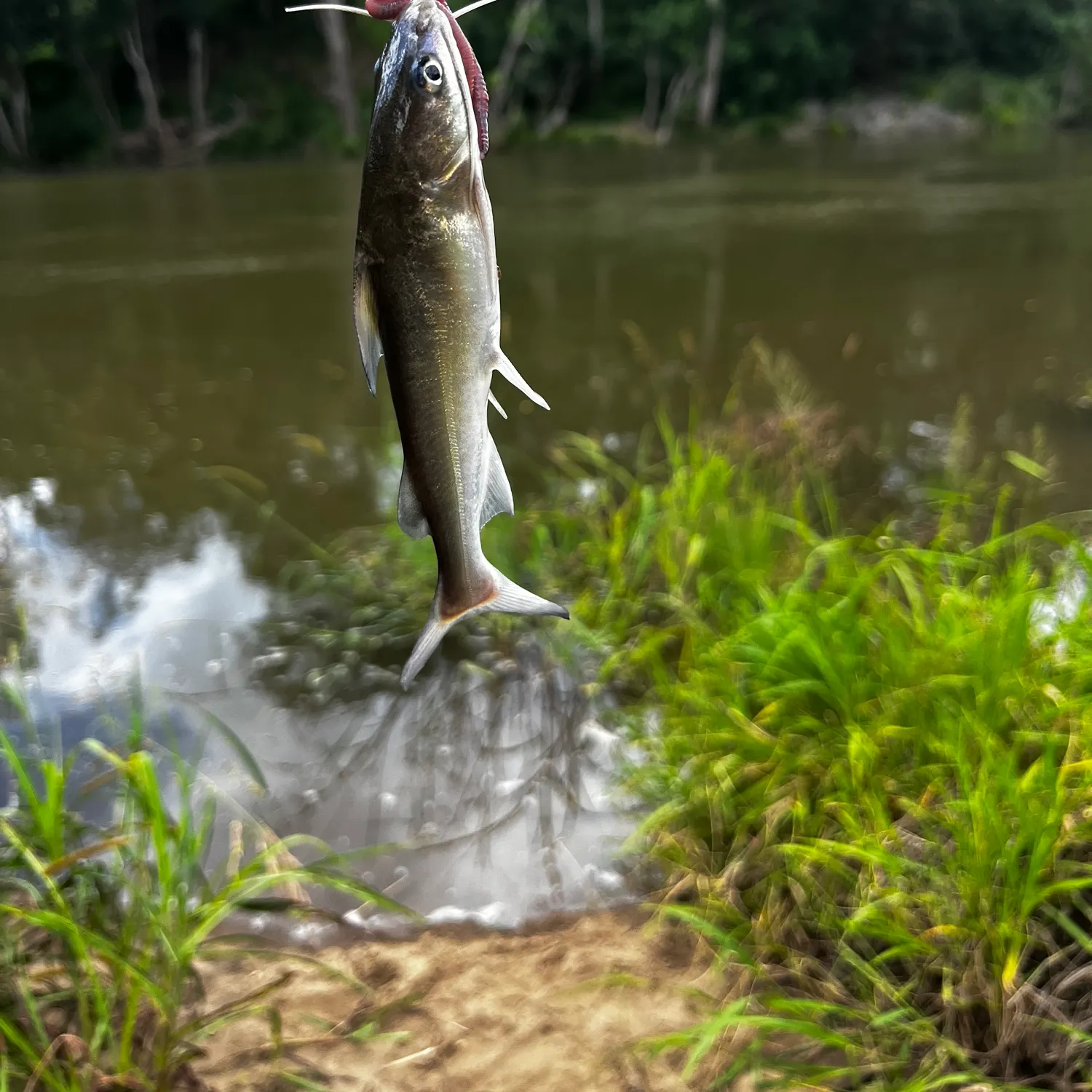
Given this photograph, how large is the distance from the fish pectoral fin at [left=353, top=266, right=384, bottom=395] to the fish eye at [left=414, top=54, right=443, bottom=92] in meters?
0.23

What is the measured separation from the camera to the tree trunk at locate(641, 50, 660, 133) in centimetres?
3375

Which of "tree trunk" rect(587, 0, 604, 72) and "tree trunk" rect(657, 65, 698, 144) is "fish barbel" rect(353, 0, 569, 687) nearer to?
"tree trunk" rect(657, 65, 698, 144)

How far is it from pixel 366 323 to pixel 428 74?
1.05 ft

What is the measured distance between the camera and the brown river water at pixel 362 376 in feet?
11.9

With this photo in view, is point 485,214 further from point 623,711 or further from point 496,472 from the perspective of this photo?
point 623,711

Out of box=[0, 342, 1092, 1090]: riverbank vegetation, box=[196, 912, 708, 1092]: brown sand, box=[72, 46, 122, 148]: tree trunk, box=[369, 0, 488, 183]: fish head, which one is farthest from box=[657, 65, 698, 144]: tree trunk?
box=[369, 0, 488, 183]: fish head

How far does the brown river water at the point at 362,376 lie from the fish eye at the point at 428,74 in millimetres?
2435

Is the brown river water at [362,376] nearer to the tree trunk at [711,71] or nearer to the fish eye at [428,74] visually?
the fish eye at [428,74]

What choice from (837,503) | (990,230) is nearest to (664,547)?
(837,503)

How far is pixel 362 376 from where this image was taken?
7.89m

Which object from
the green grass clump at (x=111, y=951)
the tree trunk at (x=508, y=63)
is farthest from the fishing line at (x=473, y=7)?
the tree trunk at (x=508, y=63)

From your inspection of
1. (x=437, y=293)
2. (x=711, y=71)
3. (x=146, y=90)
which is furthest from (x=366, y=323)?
(x=711, y=71)

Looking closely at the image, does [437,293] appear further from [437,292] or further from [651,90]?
[651,90]

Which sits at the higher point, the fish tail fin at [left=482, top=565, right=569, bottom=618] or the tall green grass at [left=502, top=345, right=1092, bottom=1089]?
the fish tail fin at [left=482, top=565, right=569, bottom=618]
